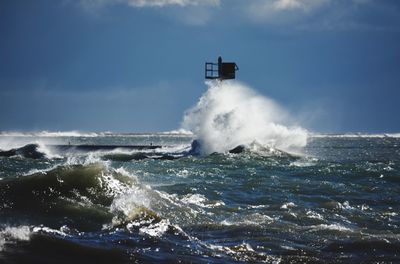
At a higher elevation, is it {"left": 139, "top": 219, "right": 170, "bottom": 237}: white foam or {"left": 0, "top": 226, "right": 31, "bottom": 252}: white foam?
{"left": 0, "top": 226, "right": 31, "bottom": 252}: white foam

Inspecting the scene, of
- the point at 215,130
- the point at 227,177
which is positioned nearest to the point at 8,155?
the point at 215,130

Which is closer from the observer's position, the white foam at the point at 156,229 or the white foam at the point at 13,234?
the white foam at the point at 13,234

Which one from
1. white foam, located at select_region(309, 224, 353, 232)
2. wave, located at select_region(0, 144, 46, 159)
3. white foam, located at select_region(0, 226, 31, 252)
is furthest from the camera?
wave, located at select_region(0, 144, 46, 159)

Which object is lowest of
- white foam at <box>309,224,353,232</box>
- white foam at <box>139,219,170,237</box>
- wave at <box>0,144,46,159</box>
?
wave at <box>0,144,46,159</box>

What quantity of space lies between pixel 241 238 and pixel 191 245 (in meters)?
1.23

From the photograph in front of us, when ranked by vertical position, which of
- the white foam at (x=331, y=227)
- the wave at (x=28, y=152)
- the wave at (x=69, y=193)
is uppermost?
the wave at (x=69, y=193)

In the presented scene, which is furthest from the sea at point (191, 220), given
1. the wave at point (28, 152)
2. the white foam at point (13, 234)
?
the wave at point (28, 152)

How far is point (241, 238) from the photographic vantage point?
25.2 ft

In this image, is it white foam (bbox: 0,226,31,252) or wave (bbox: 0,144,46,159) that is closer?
white foam (bbox: 0,226,31,252)

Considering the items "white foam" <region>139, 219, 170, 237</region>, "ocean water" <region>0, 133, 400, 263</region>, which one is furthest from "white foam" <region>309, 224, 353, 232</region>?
"white foam" <region>139, 219, 170, 237</region>

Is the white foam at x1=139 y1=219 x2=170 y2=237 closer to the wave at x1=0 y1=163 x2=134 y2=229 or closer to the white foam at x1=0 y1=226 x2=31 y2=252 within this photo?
the wave at x1=0 y1=163 x2=134 y2=229

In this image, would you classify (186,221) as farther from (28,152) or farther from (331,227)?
(28,152)

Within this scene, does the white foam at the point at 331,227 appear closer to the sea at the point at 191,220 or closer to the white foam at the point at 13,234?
the sea at the point at 191,220

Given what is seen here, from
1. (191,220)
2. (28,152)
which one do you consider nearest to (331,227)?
(191,220)
